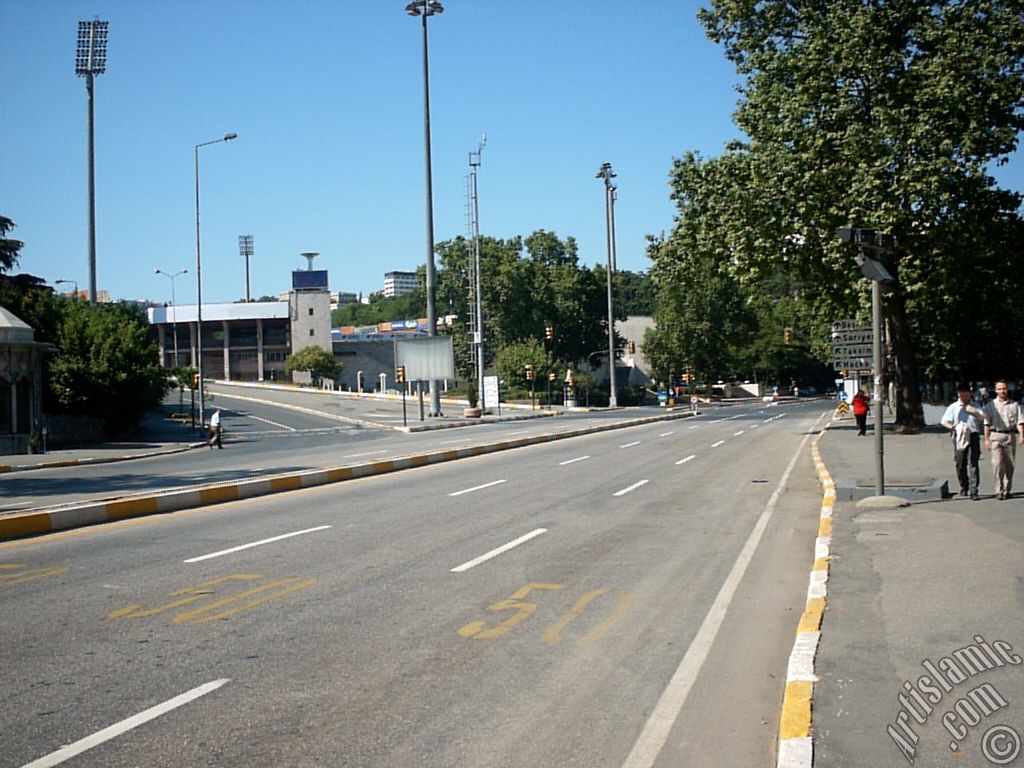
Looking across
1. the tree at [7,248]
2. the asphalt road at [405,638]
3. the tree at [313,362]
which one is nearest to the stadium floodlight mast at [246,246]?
the tree at [313,362]

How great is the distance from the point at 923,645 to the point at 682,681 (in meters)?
1.71

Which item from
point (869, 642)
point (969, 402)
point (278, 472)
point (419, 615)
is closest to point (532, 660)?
point (419, 615)

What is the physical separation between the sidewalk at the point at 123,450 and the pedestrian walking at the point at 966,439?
25.3 metres

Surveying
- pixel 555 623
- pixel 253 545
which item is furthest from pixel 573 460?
pixel 555 623

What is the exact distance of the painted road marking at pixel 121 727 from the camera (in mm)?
4812

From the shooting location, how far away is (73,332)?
4388cm

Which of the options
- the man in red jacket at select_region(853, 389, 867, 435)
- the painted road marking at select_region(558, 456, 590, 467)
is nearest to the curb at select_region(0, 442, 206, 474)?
the painted road marking at select_region(558, 456, 590, 467)

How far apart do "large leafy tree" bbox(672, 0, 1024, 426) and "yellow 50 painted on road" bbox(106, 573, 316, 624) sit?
22373 millimetres

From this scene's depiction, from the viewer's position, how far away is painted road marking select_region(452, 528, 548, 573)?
9.98 meters

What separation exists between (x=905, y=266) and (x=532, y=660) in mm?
26082

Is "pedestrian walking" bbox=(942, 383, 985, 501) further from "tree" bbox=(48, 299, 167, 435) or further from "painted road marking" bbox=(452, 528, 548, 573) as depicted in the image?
"tree" bbox=(48, 299, 167, 435)

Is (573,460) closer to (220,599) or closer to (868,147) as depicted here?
(868,147)

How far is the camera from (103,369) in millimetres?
42969

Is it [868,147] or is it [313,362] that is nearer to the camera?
[868,147]
